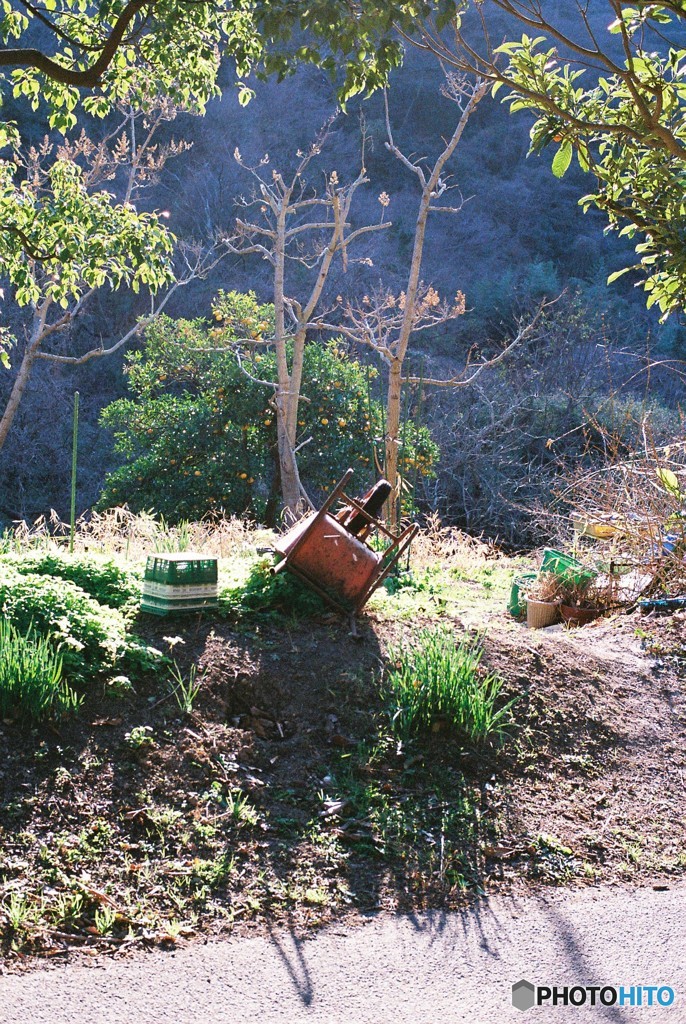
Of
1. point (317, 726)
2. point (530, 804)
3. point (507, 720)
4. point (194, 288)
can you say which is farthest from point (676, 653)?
point (194, 288)

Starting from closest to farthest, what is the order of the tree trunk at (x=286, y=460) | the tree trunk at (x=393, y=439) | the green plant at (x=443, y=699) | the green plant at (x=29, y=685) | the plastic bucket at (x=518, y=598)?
1. the green plant at (x=29, y=685)
2. the green plant at (x=443, y=699)
3. the plastic bucket at (x=518, y=598)
4. the tree trunk at (x=393, y=439)
5. the tree trunk at (x=286, y=460)

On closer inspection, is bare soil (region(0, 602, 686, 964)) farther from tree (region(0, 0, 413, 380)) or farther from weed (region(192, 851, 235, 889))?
tree (region(0, 0, 413, 380))

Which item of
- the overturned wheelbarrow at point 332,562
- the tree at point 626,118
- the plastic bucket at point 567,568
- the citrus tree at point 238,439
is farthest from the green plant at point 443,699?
the citrus tree at point 238,439

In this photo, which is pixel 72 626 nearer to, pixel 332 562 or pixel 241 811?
pixel 241 811

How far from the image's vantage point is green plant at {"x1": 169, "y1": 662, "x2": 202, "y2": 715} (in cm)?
414

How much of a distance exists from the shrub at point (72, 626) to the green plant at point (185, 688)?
0.14m

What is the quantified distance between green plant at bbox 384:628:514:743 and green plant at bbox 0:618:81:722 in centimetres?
146

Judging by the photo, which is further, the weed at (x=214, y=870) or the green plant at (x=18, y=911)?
the weed at (x=214, y=870)

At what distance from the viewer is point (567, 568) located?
7.27 meters

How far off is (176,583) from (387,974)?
89.8 inches

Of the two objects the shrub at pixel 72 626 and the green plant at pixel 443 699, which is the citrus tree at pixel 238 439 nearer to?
the shrub at pixel 72 626

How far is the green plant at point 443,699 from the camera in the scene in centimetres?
430

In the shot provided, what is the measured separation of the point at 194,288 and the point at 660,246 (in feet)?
64.4

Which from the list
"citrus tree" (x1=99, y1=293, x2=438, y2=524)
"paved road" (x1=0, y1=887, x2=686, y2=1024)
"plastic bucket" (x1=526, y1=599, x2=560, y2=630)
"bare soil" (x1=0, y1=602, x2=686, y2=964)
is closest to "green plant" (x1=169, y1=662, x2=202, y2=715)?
"bare soil" (x1=0, y1=602, x2=686, y2=964)
